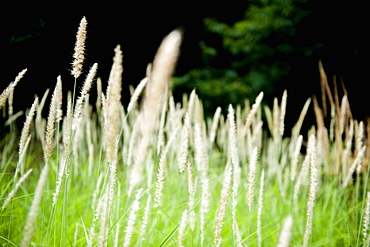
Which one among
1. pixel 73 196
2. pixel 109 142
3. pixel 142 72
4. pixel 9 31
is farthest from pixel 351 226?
pixel 142 72

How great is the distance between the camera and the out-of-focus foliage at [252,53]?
4918mm

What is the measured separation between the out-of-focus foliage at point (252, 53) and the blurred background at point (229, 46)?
1 cm

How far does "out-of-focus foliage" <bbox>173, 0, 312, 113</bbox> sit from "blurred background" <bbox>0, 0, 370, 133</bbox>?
1 cm

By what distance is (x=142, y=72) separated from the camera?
5.21 metres

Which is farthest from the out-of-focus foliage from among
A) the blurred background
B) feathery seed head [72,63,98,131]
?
feathery seed head [72,63,98,131]

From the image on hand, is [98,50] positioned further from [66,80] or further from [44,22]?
[44,22]

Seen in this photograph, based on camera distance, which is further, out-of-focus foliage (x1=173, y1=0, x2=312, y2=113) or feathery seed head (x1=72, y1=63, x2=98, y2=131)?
out-of-focus foliage (x1=173, y1=0, x2=312, y2=113)

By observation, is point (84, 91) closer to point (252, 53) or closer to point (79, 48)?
point (79, 48)

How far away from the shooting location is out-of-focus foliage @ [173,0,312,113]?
4.92m

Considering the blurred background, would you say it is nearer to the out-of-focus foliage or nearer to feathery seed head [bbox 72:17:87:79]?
the out-of-focus foliage

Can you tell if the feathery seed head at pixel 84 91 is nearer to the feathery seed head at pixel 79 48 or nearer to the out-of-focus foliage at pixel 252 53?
the feathery seed head at pixel 79 48

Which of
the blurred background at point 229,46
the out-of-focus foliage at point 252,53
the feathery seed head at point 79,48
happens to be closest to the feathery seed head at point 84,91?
the feathery seed head at point 79,48

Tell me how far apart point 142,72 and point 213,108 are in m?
1.18

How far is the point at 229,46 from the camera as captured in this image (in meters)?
5.29
